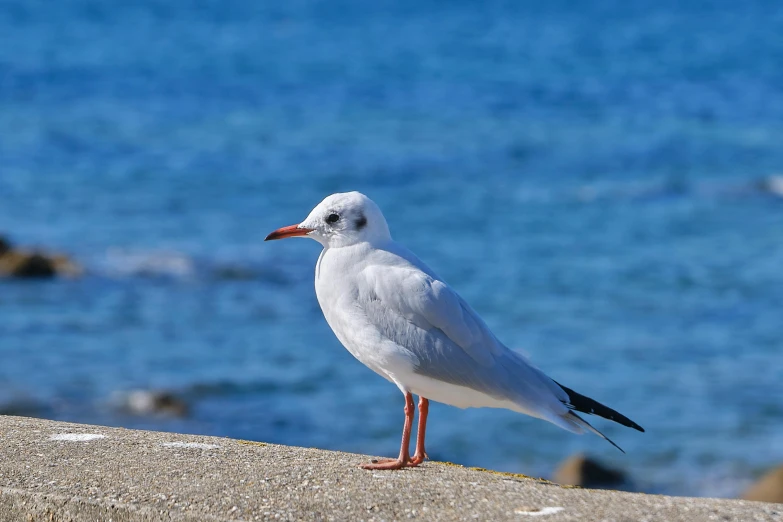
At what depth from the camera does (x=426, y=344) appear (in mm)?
3385

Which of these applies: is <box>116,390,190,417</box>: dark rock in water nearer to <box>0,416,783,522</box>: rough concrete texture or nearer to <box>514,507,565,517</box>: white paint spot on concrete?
<box>0,416,783,522</box>: rough concrete texture

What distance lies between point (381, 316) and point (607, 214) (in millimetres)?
12012

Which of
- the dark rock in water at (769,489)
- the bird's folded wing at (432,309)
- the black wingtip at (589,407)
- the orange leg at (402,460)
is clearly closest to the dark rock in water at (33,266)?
the dark rock in water at (769,489)

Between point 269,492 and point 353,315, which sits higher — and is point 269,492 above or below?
below

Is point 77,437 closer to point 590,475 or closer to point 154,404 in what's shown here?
point 590,475

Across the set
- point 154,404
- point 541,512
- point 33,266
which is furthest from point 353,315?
point 33,266

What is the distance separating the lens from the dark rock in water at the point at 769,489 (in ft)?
21.5

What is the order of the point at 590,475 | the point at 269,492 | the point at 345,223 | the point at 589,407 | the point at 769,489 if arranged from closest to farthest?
1. the point at 269,492
2. the point at 589,407
3. the point at 345,223
4. the point at 769,489
5. the point at 590,475

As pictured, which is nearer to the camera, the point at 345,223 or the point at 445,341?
the point at 445,341

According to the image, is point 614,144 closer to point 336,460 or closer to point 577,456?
point 577,456

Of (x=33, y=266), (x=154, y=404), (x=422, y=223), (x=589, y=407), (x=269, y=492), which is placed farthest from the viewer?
(x=422, y=223)

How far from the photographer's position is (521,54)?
98.4ft

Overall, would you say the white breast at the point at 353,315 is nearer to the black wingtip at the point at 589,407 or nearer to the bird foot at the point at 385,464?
the bird foot at the point at 385,464

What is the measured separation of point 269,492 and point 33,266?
9.62 m
